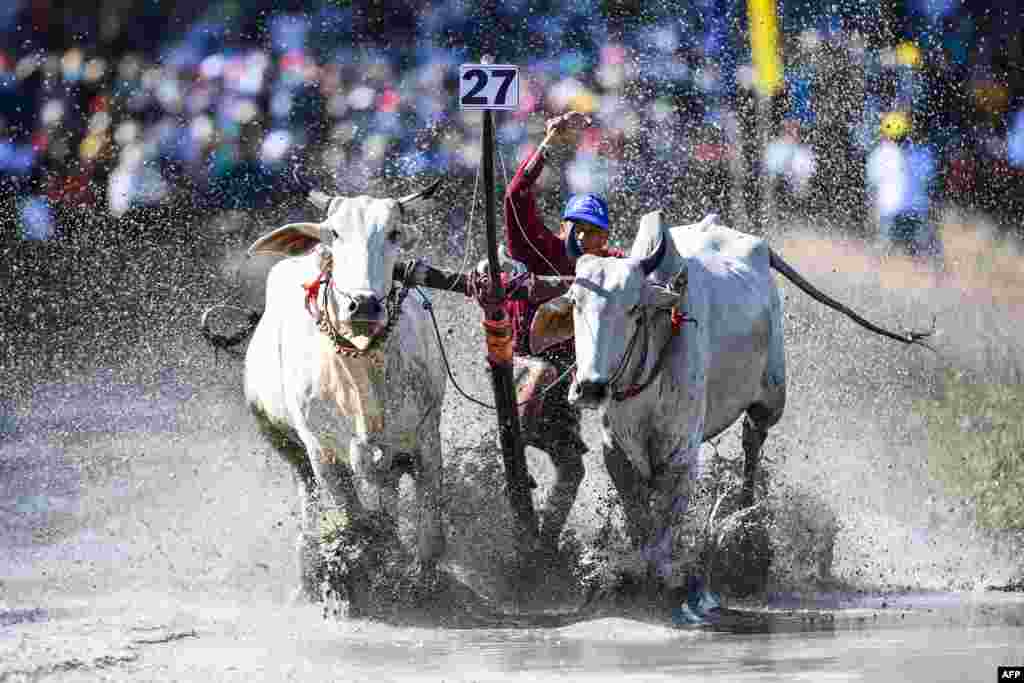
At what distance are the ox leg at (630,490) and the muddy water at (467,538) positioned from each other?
1.38ft

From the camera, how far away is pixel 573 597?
9367 mm

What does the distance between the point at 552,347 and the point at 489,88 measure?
3.94 ft

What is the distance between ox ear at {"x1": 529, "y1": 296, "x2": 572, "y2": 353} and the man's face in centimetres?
36

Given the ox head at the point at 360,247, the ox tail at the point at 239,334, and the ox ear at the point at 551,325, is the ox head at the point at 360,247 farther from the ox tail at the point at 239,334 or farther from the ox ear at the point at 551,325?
the ox tail at the point at 239,334

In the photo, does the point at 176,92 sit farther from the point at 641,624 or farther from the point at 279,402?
the point at 641,624

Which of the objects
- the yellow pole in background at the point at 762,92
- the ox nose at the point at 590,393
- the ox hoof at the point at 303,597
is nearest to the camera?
the ox nose at the point at 590,393

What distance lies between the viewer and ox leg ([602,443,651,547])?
9.02m

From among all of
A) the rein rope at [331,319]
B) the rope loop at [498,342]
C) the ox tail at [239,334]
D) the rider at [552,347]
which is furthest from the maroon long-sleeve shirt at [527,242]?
the ox tail at [239,334]

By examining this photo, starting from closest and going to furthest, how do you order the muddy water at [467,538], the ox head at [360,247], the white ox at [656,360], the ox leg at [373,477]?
the muddy water at [467,538]
the white ox at [656,360]
the ox head at [360,247]
the ox leg at [373,477]

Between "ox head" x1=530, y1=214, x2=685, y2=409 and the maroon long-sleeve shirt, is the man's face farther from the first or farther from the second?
"ox head" x1=530, y1=214, x2=685, y2=409

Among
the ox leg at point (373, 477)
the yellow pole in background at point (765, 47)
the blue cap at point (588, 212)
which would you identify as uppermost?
the yellow pole in background at point (765, 47)

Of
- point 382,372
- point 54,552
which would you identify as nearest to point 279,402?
point 382,372

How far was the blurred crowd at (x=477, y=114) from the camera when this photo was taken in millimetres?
16000

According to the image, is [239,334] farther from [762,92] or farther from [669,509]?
[762,92]
